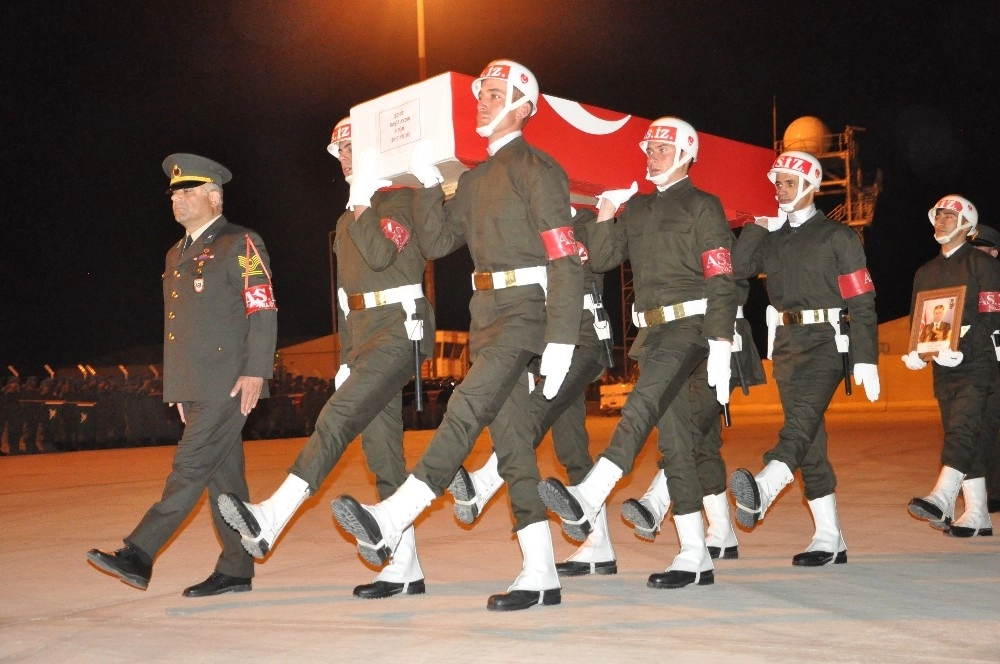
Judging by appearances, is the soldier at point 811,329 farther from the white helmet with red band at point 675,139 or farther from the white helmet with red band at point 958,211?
the white helmet with red band at point 958,211

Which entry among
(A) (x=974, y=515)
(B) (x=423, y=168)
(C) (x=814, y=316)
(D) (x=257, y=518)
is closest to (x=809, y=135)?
(A) (x=974, y=515)

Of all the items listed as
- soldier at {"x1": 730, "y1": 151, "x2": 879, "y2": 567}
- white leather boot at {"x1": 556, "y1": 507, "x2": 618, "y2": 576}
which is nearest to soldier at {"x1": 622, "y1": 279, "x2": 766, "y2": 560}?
soldier at {"x1": 730, "y1": 151, "x2": 879, "y2": 567}

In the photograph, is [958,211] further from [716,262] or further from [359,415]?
[359,415]

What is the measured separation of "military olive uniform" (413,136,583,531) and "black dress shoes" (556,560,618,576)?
1033mm

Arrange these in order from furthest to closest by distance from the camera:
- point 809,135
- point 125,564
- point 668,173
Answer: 1. point 809,135
2. point 668,173
3. point 125,564

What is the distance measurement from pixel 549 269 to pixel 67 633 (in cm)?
227

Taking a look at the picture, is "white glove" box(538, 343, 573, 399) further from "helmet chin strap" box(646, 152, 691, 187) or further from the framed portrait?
the framed portrait

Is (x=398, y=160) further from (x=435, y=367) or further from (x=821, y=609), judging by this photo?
(x=435, y=367)

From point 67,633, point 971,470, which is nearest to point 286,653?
point 67,633

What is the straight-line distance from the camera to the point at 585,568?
226 inches

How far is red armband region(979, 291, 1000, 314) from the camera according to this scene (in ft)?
24.5

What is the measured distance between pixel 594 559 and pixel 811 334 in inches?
62.3

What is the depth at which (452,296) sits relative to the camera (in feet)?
254

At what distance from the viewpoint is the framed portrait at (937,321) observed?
7355 mm
